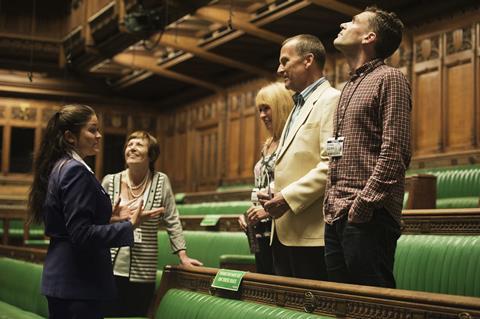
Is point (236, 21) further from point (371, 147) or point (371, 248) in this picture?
point (371, 248)

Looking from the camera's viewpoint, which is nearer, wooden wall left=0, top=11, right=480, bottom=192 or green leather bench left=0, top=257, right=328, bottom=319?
green leather bench left=0, top=257, right=328, bottom=319

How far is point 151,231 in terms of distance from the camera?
3535mm

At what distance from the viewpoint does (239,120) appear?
35.9ft

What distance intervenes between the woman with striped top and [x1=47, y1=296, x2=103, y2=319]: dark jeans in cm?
98

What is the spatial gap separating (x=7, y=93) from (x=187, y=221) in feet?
25.8

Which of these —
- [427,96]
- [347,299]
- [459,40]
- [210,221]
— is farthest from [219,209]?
[347,299]

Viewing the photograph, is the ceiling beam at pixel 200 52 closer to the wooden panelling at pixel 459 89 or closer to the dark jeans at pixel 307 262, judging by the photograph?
the wooden panelling at pixel 459 89

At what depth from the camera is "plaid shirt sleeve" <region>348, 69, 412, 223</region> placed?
84.4 inches

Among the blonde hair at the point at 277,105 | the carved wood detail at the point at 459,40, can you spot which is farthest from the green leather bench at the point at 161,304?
the carved wood detail at the point at 459,40

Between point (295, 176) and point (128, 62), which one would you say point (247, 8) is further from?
point (295, 176)

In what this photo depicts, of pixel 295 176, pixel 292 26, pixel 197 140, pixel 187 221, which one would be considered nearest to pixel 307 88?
pixel 295 176

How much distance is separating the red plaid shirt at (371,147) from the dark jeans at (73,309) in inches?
32.1

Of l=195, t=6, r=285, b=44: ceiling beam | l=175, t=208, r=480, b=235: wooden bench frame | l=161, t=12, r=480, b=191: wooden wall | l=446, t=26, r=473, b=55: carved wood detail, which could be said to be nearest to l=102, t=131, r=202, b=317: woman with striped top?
l=175, t=208, r=480, b=235: wooden bench frame

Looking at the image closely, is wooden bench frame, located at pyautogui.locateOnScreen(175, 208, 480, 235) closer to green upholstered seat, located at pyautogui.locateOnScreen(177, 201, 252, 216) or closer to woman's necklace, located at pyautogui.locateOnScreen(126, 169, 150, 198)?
woman's necklace, located at pyautogui.locateOnScreen(126, 169, 150, 198)
